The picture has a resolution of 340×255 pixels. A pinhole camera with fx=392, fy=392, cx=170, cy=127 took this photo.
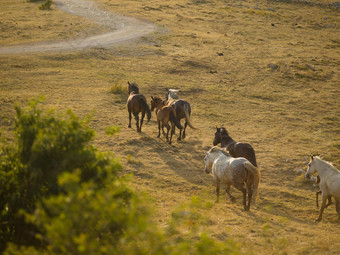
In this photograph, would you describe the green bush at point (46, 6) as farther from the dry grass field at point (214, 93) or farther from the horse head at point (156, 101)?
the horse head at point (156, 101)

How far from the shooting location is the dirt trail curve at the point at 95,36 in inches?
1086

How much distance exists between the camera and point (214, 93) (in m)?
22.1

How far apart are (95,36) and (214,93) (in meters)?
14.2

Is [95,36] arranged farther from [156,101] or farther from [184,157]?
[184,157]

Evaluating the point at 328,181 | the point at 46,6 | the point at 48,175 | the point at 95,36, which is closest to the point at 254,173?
the point at 328,181

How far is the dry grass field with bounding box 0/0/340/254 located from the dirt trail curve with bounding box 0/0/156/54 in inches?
50.9

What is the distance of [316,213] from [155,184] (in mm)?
4559

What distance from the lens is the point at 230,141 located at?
43.0 feet

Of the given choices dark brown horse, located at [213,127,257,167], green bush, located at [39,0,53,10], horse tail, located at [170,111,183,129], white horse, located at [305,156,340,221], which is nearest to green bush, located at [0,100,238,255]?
white horse, located at [305,156,340,221]

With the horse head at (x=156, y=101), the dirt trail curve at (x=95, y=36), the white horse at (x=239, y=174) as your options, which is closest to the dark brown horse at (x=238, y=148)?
the white horse at (x=239, y=174)

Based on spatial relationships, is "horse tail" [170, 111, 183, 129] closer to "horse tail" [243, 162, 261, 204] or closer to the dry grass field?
the dry grass field

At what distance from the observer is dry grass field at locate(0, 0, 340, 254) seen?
10102mm

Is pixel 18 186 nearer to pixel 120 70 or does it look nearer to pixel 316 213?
pixel 316 213

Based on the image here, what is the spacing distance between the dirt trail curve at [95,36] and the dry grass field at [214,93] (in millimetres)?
1294
